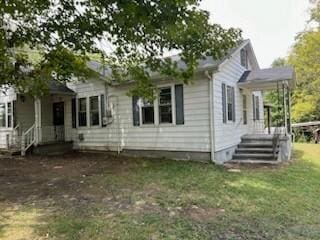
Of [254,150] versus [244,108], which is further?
[244,108]

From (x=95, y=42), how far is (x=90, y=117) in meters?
6.51

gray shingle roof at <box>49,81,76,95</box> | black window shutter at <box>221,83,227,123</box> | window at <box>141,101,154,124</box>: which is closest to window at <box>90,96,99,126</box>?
gray shingle roof at <box>49,81,76,95</box>

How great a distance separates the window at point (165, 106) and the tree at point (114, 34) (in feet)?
7.54

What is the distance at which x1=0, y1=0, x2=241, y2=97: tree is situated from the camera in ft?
21.3

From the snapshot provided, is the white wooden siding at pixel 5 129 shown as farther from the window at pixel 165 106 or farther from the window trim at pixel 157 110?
the window at pixel 165 106

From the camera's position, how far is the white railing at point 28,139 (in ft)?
47.9

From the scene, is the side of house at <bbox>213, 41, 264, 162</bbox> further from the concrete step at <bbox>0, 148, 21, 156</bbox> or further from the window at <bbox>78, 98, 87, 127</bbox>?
the concrete step at <bbox>0, 148, 21, 156</bbox>

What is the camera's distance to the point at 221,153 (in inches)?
461

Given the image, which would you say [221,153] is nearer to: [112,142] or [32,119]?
[112,142]

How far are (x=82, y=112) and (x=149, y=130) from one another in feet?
14.5

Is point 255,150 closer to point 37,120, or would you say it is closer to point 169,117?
point 169,117

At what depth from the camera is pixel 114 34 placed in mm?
7918

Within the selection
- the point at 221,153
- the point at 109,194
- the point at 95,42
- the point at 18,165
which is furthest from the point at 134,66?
the point at 18,165

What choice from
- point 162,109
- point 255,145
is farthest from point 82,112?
point 255,145
